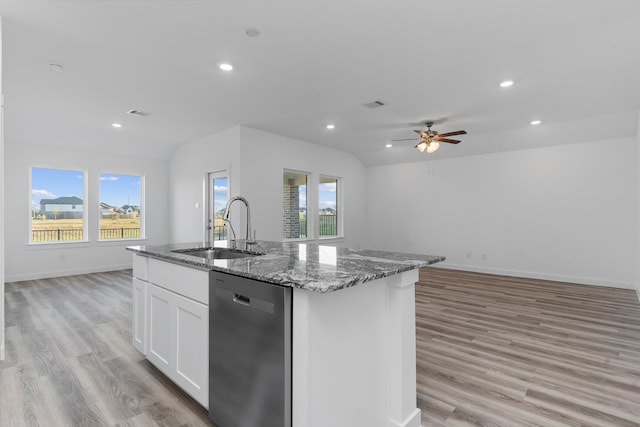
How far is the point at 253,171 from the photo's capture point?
5434 millimetres

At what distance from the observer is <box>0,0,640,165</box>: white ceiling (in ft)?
7.67

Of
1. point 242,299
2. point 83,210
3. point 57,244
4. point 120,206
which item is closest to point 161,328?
point 242,299

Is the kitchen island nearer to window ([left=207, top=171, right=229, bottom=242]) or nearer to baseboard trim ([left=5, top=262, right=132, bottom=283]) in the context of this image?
window ([left=207, top=171, right=229, bottom=242])

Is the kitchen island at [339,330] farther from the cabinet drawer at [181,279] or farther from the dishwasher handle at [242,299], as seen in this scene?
the dishwasher handle at [242,299]

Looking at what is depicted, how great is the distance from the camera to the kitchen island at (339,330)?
1339 millimetres

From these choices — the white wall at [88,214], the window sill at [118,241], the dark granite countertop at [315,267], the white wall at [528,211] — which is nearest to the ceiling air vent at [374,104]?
the dark granite countertop at [315,267]

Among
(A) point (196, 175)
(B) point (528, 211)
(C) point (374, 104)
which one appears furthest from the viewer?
(A) point (196, 175)

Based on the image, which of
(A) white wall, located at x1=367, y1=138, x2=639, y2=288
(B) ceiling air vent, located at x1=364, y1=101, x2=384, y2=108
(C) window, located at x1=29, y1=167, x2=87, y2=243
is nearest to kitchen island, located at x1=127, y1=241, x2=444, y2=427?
(B) ceiling air vent, located at x1=364, y1=101, x2=384, y2=108

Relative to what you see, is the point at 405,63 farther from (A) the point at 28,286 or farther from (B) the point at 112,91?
(A) the point at 28,286

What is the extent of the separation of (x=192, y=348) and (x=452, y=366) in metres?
1.90

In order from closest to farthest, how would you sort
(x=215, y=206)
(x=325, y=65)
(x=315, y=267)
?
(x=315, y=267)
(x=325, y=65)
(x=215, y=206)

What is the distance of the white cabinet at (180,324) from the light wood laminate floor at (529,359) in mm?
1336

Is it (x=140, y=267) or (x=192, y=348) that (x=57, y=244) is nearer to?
(x=140, y=267)

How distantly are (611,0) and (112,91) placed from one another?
466 cm
